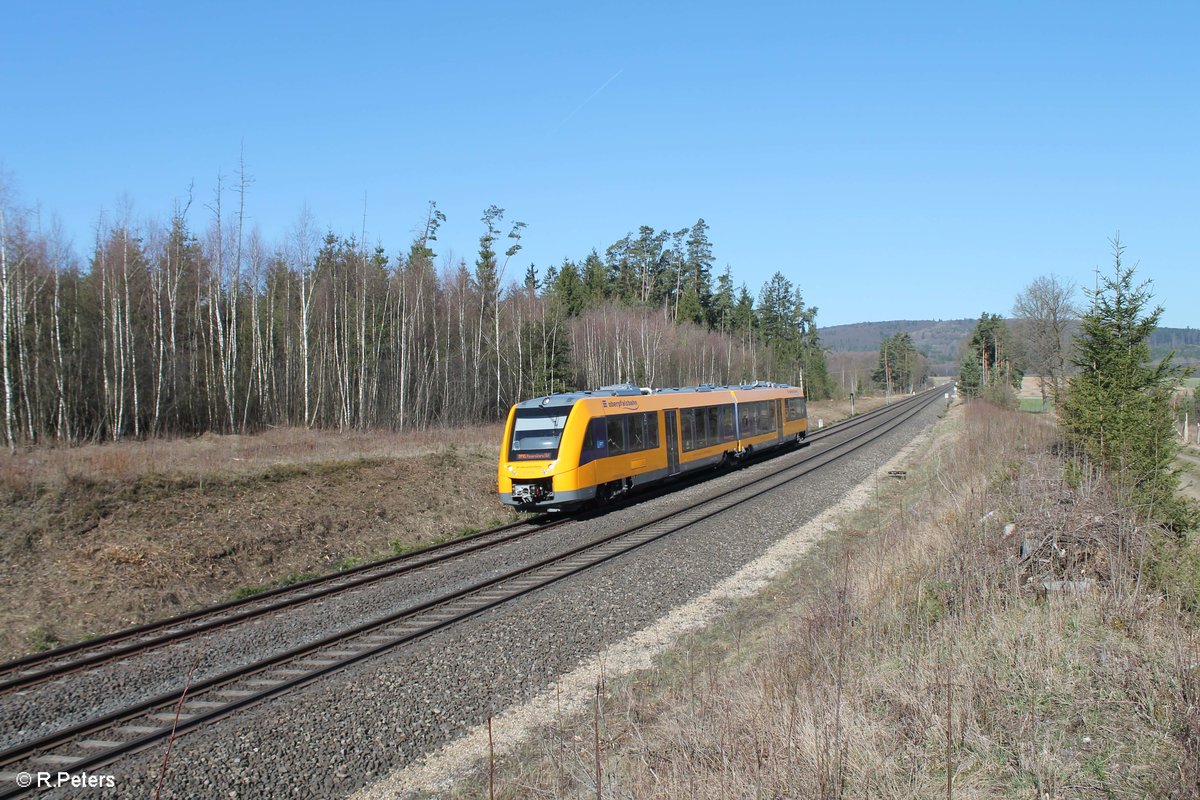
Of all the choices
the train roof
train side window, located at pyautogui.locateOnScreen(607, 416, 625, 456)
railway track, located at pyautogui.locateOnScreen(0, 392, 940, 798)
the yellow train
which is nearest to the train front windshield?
the yellow train

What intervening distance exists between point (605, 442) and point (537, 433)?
68.8 inches

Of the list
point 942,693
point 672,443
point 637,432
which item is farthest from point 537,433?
point 942,693

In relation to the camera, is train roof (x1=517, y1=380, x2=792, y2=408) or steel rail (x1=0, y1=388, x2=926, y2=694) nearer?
steel rail (x1=0, y1=388, x2=926, y2=694)

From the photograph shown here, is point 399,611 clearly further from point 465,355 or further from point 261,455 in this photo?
point 465,355

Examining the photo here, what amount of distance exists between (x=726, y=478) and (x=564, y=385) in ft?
52.8

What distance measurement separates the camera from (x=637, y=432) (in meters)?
19.3

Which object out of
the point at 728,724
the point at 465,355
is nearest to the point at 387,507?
the point at 728,724

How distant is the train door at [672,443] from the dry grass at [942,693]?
11639 millimetres

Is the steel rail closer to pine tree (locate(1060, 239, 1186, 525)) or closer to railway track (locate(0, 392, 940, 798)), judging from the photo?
railway track (locate(0, 392, 940, 798))

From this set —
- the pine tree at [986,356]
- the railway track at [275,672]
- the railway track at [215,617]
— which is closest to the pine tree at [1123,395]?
the railway track at [275,672]

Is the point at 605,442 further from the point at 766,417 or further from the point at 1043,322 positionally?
the point at 1043,322

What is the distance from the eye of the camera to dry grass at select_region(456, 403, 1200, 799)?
420 cm

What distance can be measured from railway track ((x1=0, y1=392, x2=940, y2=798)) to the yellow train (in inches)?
80.4

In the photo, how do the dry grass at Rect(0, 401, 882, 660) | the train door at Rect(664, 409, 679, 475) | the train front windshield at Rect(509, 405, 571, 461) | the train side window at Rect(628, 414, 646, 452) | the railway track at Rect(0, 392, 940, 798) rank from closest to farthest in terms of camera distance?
the railway track at Rect(0, 392, 940, 798), the dry grass at Rect(0, 401, 882, 660), the train front windshield at Rect(509, 405, 571, 461), the train side window at Rect(628, 414, 646, 452), the train door at Rect(664, 409, 679, 475)
